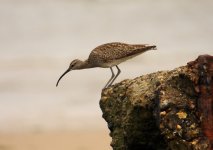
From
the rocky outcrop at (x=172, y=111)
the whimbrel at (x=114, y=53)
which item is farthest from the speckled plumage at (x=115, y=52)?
the rocky outcrop at (x=172, y=111)

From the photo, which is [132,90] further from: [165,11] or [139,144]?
[165,11]

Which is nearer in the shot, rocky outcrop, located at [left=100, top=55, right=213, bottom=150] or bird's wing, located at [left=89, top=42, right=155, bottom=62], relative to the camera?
rocky outcrop, located at [left=100, top=55, right=213, bottom=150]

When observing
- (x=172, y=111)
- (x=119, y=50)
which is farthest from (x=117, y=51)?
(x=172, y=111)

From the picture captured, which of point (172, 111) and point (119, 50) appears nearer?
point (172, 111)

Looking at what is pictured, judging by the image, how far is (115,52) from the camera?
712 inches

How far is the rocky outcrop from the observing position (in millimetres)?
11148

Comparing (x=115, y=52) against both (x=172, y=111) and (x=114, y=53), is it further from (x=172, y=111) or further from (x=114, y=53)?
(x=172, y=111)

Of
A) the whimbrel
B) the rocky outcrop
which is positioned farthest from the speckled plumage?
the rocky outcrop

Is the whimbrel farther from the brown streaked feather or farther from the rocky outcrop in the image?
the rocky outcrop

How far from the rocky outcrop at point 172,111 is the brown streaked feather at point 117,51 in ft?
17.1

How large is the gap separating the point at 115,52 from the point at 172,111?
22.4 ft

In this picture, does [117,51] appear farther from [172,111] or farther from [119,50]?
[172,111]

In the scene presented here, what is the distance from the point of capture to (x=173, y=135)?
36.6 ft

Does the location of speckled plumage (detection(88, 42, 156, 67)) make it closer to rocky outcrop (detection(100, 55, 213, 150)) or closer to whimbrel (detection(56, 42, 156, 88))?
whimbrel (detection(56, 42, 156, 88))
